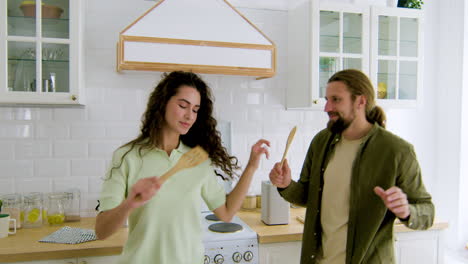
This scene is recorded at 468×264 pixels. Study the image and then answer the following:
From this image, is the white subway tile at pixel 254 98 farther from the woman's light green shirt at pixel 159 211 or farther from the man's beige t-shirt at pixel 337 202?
the woman's light green shirt at pixel 159 211

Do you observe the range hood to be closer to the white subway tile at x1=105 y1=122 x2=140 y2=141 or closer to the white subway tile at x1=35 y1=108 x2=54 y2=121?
the white subway tile at x1=105 y1=122 x2=140 y2=141

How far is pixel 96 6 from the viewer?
257 centimetres

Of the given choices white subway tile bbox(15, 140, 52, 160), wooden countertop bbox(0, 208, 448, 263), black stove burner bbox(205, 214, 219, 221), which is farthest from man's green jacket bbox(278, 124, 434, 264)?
white subway tile bbox(15, 140, 52, 160)

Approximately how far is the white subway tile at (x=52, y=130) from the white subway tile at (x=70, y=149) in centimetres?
4

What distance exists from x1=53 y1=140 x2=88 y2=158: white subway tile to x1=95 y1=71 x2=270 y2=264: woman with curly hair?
114 centimetres

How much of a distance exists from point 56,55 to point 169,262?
4.65ft

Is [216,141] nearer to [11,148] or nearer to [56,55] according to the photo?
[56,55]

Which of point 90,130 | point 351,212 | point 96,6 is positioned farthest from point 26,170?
point 351,212

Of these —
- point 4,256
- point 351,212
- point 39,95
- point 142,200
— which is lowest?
point 4,256

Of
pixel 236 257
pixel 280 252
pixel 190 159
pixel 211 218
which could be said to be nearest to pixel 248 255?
pixel 236 257

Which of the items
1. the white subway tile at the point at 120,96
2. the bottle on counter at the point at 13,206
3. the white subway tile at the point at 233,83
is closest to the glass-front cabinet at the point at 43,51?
the white subway tile at the point at 120,96

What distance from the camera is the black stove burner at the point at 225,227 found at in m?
2.23

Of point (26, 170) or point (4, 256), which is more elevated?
point (26, 170)

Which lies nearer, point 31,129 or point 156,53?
point 156,53
